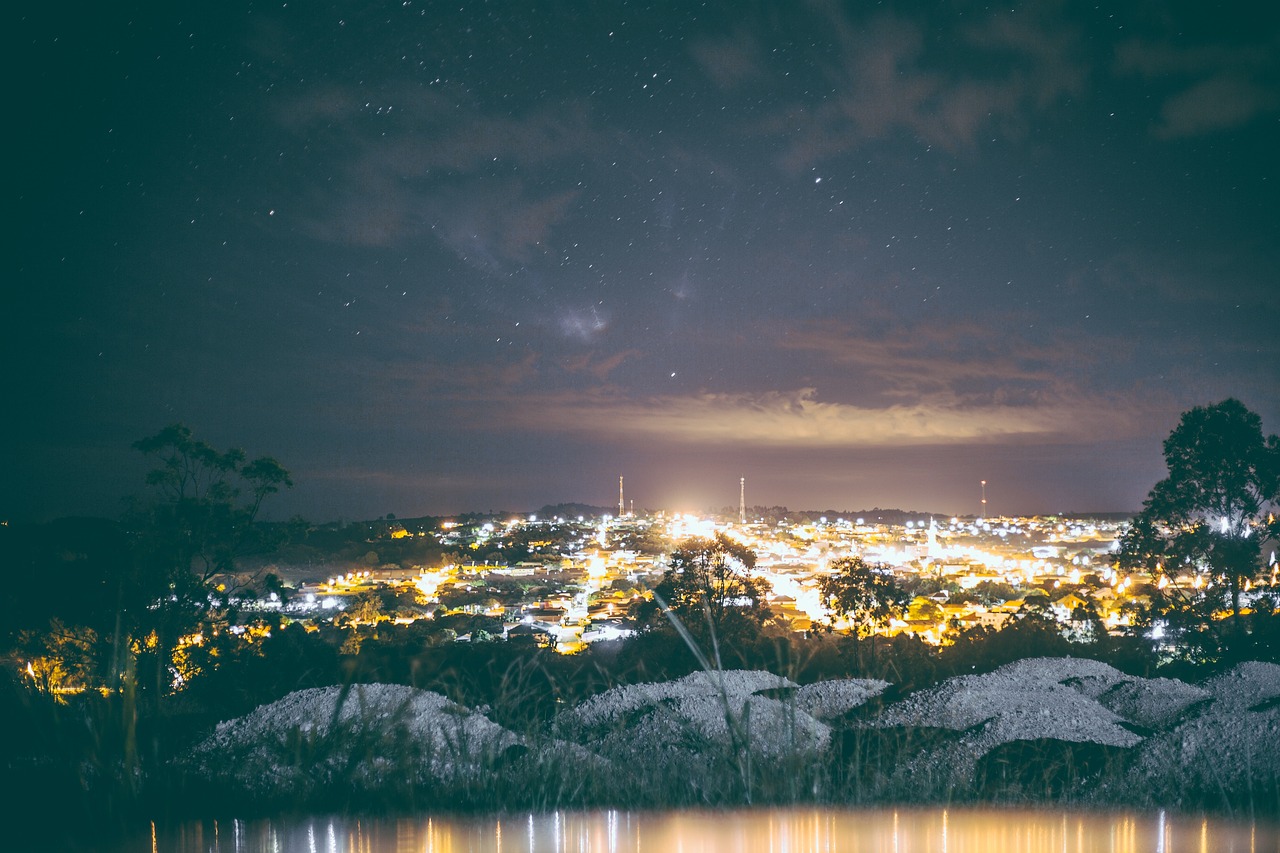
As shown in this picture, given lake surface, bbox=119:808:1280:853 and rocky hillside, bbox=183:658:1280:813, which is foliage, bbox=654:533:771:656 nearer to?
rocky hillside, bbox=183:658:1280:813

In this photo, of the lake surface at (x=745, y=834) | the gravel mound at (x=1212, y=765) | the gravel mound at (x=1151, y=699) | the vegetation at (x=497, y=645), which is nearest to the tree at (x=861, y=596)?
the vegetation at (x=497, y=645)

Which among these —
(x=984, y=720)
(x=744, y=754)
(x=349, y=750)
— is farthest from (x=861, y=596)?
(x=349, y=750)

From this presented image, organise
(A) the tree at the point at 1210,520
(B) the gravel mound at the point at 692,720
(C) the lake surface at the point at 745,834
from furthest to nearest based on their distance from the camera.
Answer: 1. (A) the tree at the point at 1210,520
2. (B) the gravel mound at the point at 692,720
3. (C) the lake surface at the point at 745,834

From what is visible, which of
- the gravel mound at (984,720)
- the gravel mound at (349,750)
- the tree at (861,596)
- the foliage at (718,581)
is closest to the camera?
the gravel mound at (349,750)

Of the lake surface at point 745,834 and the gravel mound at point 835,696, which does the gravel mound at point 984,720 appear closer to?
the gravel mound at point 835,696

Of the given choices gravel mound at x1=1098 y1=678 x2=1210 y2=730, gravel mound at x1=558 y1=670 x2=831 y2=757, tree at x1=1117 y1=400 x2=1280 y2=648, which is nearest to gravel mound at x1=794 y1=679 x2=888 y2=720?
gravel mound at x1=558 y1=670 x2=831 y2=757

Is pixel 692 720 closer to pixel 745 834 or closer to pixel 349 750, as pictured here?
pixel 745 834
